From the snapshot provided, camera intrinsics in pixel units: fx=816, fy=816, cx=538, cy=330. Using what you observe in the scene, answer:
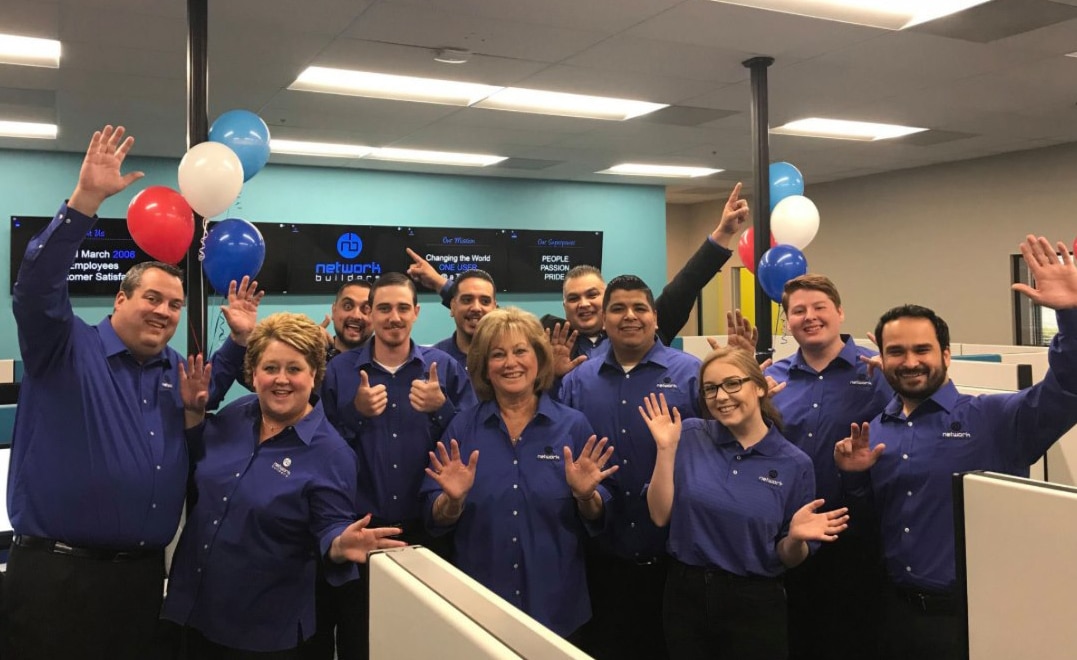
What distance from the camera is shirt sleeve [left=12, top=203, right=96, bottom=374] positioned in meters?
1.97

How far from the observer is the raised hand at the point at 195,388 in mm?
2242

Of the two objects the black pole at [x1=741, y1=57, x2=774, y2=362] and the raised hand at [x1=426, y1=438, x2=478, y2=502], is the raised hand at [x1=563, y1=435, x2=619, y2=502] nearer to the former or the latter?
the raised hand at [x1=426, y1=438, x2=478, y2=502]

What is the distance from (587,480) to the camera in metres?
2.12

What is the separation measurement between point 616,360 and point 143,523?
4.70 feet

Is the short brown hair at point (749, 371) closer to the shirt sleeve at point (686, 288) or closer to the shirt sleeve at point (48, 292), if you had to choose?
the shirt sleeve at point (686, 288)

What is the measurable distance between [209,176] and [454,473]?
4.96 feet

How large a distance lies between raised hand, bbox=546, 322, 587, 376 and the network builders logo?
210 inches

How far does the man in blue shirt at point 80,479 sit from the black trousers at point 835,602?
188 centimetres

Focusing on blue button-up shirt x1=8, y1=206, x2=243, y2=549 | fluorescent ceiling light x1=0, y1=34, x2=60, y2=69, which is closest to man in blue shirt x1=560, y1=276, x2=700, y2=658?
blue button-up shirt x1=8, y1=206, x2=243, y2=549

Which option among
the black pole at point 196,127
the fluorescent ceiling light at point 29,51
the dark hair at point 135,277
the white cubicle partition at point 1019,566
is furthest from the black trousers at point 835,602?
the fluorescent ceiling light at point 29,51

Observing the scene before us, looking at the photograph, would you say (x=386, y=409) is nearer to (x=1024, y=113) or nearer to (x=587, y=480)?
(x=587, y=480)

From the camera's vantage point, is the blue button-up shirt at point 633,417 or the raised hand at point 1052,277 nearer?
the raised hand at point 1052,277

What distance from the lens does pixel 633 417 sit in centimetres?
253

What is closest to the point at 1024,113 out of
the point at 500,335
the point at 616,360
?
the point at 616,360
